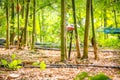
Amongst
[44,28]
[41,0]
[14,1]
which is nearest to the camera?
[14,1]

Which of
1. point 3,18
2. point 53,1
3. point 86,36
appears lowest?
point 86,36

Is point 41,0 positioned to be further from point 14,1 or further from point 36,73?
point 36,73

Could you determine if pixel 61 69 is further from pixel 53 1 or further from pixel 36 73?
pixel 53 1

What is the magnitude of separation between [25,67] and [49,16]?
20.1 m

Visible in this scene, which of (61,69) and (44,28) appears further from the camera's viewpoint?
(44,28)

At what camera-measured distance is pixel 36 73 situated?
638cm

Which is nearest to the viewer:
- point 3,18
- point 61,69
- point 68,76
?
point 68,76

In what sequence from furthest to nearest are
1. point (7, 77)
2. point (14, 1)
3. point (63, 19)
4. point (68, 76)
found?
point (14, 1)
point (63, 19)
point (68, 76)
point (7, 77)

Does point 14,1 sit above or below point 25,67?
above

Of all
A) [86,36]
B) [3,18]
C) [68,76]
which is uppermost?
[3,18]

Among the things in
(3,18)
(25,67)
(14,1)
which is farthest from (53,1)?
(25,67)

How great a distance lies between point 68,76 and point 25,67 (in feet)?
5.15

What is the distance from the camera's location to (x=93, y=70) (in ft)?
23.5

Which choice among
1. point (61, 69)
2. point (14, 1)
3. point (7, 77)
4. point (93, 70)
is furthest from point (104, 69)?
point (14, 1)
